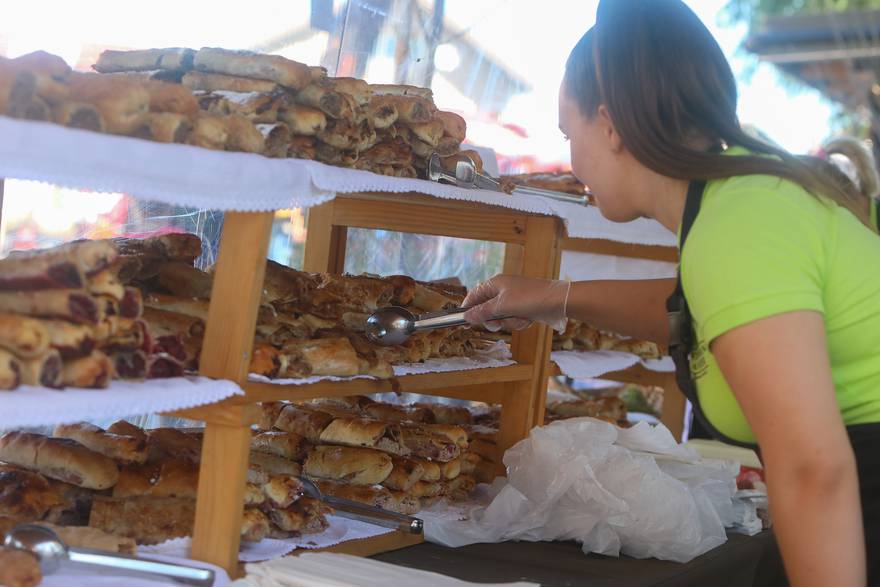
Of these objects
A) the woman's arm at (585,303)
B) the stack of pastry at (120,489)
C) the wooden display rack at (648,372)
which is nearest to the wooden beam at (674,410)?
the wooden display rack at (648,372)

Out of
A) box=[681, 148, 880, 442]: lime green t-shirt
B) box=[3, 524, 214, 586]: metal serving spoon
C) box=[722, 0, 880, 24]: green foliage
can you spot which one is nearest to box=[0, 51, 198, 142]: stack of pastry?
box=[3, 524, 214, 586]: metal serving spoon

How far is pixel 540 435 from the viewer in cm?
271

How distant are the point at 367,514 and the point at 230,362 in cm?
66

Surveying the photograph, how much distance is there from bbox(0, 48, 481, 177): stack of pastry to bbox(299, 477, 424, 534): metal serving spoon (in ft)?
2.32

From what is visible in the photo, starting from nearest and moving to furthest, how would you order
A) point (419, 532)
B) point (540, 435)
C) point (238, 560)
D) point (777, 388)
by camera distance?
point (777, 388) → point (238, 560) → point (419, 532) → point (540, 435)

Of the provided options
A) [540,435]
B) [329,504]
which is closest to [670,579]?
[540,435]

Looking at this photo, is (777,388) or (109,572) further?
(109,572)

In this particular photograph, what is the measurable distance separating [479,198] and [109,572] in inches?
45.2

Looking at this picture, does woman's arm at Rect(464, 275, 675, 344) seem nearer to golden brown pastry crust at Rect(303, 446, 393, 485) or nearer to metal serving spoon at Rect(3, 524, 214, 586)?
golden brown pastry crust at Rect(303, 446, 393, 485)

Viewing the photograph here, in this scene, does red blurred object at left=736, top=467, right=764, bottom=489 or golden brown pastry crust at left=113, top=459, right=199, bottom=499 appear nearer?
golden brown pastry crust at left=113, top=459, right=199, bottom=499

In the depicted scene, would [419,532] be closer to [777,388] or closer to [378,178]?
[378,178]

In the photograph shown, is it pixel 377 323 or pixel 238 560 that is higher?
pixel 377 323

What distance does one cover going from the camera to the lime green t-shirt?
1.52 meters

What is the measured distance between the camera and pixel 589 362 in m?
3.47
